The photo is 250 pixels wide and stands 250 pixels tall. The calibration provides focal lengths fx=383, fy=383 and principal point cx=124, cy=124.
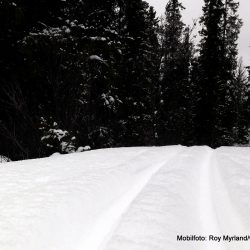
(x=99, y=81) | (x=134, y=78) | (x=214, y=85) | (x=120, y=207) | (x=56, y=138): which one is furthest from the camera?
(x=214, y=85)

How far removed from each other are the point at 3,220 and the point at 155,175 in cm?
356

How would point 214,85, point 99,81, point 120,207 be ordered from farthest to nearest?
point 214,85 < point 99,81 < point 120,207

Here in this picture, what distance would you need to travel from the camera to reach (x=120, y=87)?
76.1 feet

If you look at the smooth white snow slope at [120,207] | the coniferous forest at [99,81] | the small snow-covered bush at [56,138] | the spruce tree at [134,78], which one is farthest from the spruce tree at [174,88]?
the smooth white snow slope at [120,207]

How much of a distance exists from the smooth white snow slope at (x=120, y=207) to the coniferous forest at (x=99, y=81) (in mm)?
5501

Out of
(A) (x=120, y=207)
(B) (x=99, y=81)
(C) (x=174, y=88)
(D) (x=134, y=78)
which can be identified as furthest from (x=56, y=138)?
(C) (x=174, y=88)

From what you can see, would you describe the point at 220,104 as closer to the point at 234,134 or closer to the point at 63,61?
the point at 234,134

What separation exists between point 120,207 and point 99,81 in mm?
11544

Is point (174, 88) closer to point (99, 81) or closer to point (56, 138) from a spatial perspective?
point (99, 81)

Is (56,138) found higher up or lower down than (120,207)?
higher up

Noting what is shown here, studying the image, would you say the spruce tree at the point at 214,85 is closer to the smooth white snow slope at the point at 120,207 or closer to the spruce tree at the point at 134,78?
the spruce tree at the point at 134,78

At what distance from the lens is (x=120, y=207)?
5.27 meters

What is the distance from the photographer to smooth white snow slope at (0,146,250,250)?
3.99 meters

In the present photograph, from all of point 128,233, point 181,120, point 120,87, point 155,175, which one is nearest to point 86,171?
point 155,175
